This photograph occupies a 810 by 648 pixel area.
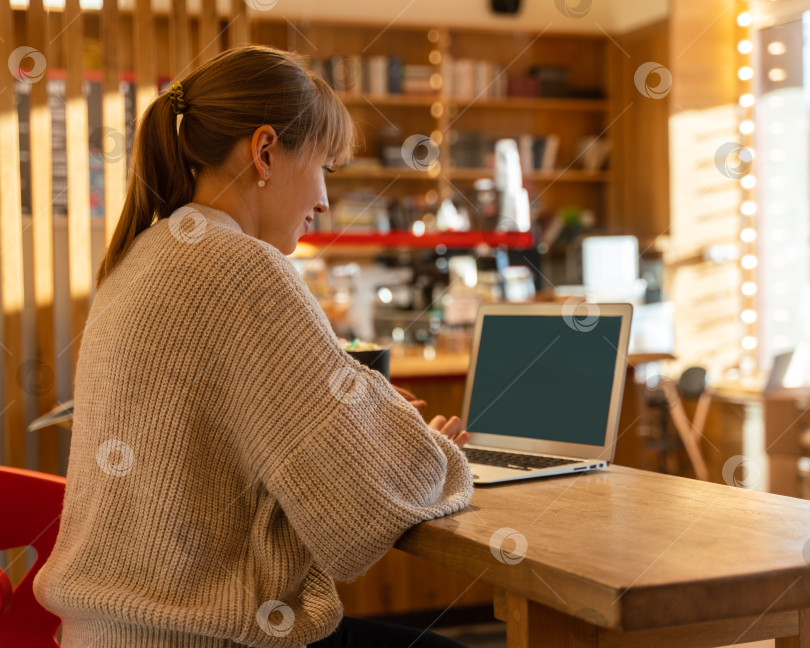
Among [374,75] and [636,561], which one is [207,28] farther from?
[374,75]

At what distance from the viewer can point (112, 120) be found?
8.85 feet

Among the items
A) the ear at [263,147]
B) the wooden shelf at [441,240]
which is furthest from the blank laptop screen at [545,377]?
the wooden shelf at [441,240]

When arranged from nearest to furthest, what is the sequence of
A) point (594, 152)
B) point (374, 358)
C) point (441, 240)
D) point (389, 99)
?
point (374, 358), point (441, 240), point (389, 99), point (594, 152)

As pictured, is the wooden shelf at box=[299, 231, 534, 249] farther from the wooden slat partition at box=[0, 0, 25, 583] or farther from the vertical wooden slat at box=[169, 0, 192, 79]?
the wooden slat partition at box=[0, 0, 25, 583]

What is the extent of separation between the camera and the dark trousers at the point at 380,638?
4.49ft

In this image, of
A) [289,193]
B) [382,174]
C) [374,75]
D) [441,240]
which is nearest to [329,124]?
[289,193]

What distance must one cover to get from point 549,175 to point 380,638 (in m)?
5.89

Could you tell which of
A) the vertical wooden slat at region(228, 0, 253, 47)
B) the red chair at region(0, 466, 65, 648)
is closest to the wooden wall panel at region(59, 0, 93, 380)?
the vertical wooden slat at region(228, 0, 253, 47)

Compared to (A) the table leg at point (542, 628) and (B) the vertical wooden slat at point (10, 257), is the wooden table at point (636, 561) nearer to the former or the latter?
(A) the table leg at point (542, 628)

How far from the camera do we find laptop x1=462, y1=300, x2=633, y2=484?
152 centimetres

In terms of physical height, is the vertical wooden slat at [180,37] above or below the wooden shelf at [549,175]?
above

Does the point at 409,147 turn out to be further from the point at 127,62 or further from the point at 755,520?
the point at 755,520

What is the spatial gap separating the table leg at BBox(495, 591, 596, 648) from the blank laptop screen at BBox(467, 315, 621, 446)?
561 mm

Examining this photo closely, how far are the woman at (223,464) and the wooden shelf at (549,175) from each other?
18.6ft
